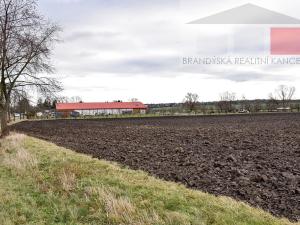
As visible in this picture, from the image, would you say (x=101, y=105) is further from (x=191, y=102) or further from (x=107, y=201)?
(x=107, y=201)

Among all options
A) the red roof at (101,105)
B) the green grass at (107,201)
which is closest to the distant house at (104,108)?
the red roof at (101,105)

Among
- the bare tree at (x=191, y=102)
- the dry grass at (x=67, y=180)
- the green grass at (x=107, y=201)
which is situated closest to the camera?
the green grass at (x=107, y=201)

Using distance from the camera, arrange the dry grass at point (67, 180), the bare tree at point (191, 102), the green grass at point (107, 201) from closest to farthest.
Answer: the green grass at point (107, 201) → the dry grass at point (67, 180) → the bare tree at point (191, 102)

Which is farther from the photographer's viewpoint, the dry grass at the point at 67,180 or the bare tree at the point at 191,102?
the bare tree at the point at 191,102

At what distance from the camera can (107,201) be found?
9273 millimetres

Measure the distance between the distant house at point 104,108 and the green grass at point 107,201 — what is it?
120m

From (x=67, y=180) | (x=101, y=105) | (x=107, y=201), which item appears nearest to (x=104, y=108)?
(x=101, y=105)

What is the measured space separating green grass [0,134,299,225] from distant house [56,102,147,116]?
393 ft

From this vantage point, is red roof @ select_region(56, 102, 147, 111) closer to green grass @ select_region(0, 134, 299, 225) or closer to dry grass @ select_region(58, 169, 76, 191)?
green grass @ select_region(0, 134, 299, 225)

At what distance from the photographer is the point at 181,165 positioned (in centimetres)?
1415

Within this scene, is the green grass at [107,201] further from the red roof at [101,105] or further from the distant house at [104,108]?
the red roof at [101,105]

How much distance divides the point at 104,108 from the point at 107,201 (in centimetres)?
12818

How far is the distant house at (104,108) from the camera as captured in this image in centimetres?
13388

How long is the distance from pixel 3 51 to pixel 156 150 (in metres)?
14.2
